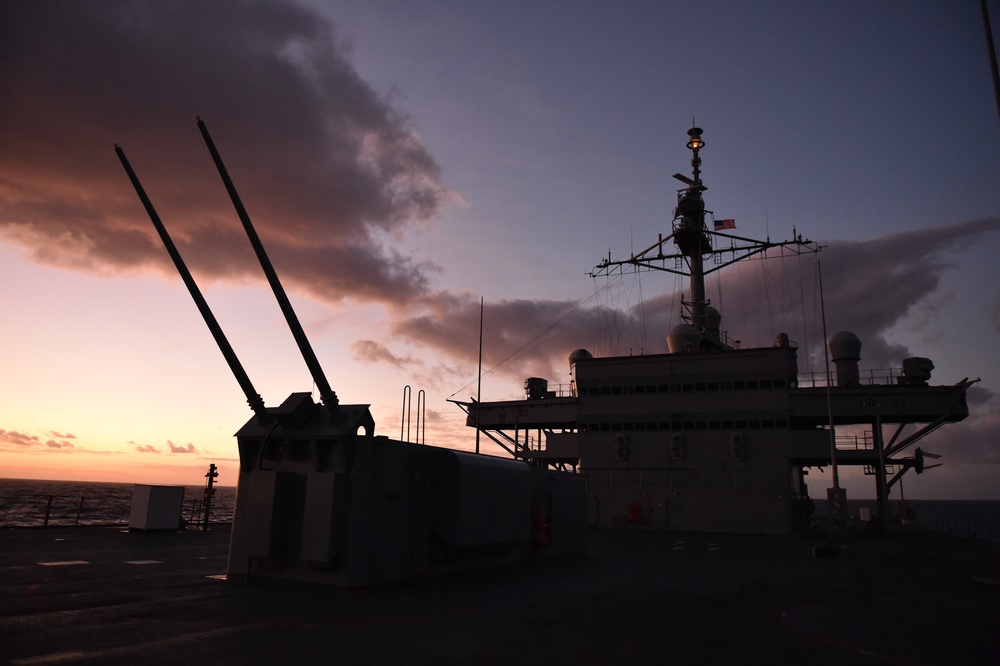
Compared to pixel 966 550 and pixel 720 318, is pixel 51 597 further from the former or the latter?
pixel 720 318

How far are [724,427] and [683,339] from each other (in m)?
7.00

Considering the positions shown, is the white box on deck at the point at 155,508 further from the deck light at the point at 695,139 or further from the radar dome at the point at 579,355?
the deck light at the point at 695,139

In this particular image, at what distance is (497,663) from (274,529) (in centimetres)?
716

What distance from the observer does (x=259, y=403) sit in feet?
46.6

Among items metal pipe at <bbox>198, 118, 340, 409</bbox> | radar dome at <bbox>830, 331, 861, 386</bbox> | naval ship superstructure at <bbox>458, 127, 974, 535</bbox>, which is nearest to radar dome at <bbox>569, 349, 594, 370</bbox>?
naval ship superstructure at <bbox>458, 127, 974, 535</bbox>

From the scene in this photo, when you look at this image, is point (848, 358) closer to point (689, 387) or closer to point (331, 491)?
point (689, 387)

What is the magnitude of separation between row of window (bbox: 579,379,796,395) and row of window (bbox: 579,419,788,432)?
7.00ft

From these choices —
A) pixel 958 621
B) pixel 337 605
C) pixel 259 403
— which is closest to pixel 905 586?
pixel 958 621

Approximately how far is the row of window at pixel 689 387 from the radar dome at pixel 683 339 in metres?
2.87

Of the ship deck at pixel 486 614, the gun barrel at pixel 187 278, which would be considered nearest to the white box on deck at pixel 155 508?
the ship deck at pixel 486 614

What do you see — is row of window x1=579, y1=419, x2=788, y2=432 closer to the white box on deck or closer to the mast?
the mast

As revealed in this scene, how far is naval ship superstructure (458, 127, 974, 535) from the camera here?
127ft

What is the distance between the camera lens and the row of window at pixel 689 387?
40500 millimetres

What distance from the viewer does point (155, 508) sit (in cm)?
2366
